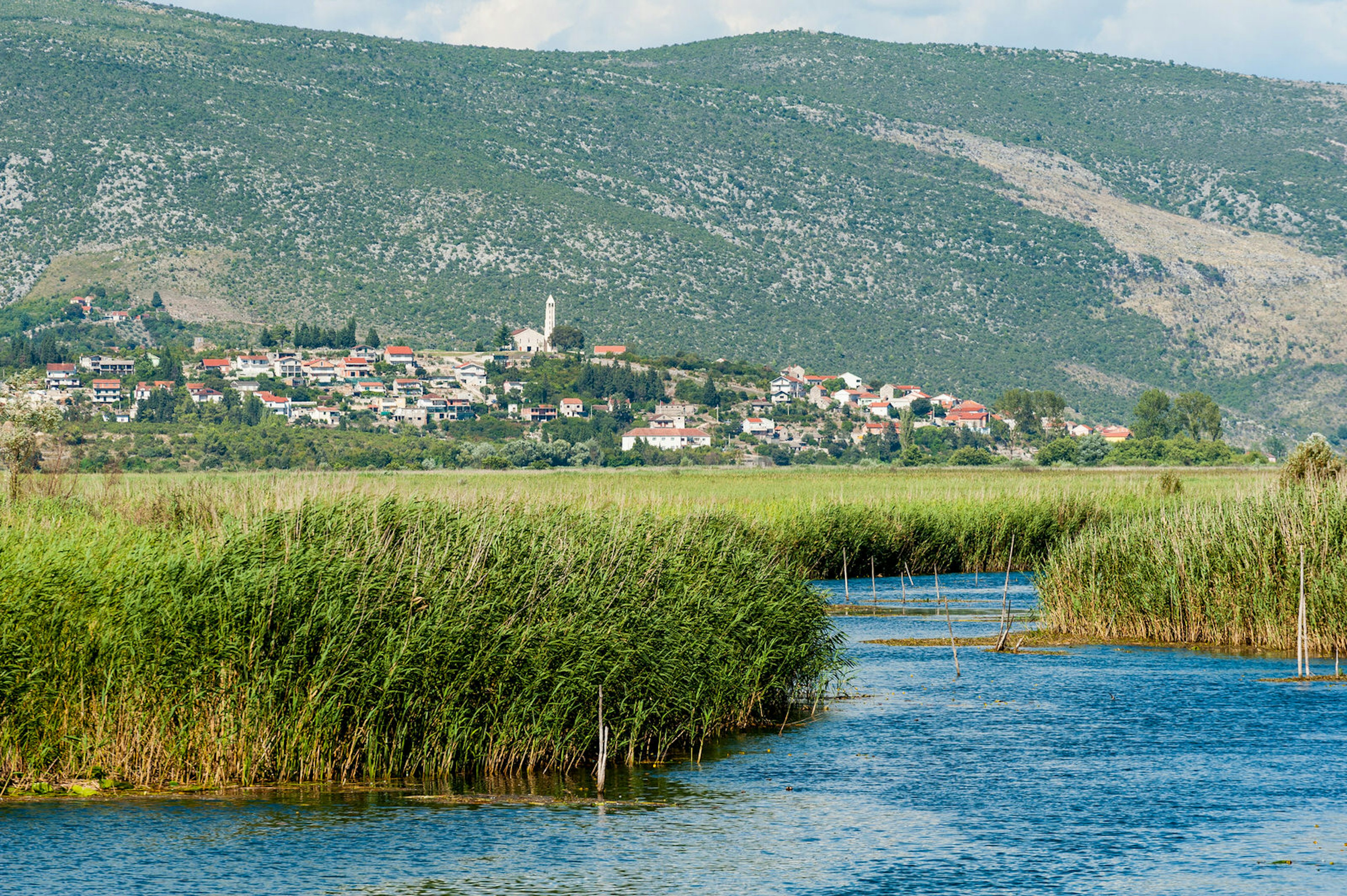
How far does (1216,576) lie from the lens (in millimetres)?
26891

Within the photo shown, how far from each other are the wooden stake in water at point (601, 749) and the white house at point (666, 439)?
15413cm

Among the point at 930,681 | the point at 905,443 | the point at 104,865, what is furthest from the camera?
the point at 905,443

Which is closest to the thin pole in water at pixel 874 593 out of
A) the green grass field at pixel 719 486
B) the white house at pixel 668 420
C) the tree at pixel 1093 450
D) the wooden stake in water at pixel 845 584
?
the wooden stake in water at pixel 845 584

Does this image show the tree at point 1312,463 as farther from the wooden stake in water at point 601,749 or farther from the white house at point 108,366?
the white house at point 108,366

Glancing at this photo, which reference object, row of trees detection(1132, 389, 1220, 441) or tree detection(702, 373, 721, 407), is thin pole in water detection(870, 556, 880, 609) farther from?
tree detection(702, 373, 721, 407)

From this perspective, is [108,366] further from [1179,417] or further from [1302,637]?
[1302,637]

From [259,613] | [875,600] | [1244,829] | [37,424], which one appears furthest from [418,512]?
[37,424]

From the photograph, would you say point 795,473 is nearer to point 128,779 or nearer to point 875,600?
point 875,600

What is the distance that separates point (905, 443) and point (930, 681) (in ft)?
523

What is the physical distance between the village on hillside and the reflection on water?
133m

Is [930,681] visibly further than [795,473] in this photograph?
No

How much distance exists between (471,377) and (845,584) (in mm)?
159157

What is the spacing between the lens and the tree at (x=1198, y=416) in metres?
181

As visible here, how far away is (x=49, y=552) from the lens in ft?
52.9
